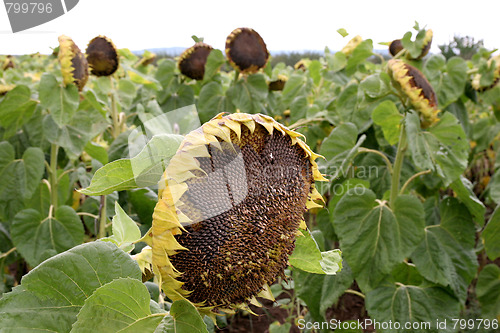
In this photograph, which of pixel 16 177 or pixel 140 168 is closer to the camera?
pixel 140 168

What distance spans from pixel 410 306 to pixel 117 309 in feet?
4.09

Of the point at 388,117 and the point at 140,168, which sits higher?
the point at 140,168

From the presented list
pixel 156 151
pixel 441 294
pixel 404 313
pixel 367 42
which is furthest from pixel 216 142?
pixel 367 42

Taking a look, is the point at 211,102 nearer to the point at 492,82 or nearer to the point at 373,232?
the point at 373,232

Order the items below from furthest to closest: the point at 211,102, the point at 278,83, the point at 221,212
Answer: the point at 278,83, the point at 211,102, the point at 221,212

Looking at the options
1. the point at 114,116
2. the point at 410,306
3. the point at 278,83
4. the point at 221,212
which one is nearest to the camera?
the point at 221,212

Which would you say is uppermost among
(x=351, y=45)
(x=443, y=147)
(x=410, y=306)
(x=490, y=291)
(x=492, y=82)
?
(x=351, y=45)

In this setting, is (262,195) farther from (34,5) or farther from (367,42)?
(367,42)

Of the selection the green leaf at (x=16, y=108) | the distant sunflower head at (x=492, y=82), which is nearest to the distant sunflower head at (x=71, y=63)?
the green leaf at (x=16, y=108)

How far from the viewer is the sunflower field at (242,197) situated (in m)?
0.42

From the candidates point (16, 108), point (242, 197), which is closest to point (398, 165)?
point (242, 197)

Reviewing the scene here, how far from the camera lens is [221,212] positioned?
42 cm

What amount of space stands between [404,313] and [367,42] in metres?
1.37

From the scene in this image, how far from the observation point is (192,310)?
1.43 ft
